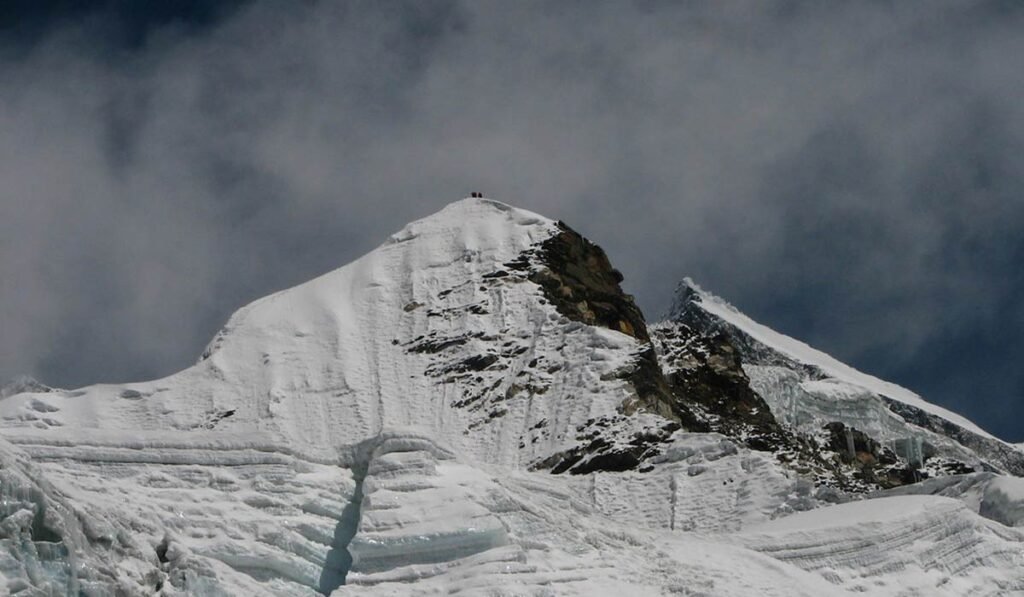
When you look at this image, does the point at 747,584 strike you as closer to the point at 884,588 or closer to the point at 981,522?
the point at 884,588

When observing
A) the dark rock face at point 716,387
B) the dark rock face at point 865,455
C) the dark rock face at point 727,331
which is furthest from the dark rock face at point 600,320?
the dark rock face at point 727,331

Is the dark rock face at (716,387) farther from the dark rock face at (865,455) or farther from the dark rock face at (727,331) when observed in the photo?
the dark rock face at (727,331)

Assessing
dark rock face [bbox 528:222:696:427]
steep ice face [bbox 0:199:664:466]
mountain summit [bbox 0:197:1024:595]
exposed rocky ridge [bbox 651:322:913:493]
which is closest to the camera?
mountain summit [bbox 0:197:1024:595]

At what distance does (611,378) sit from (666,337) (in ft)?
77.9

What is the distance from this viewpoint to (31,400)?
88.6m

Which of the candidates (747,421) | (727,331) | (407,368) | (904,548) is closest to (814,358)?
(727,331)

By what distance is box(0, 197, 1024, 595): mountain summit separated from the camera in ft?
172

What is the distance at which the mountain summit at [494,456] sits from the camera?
2062 inches

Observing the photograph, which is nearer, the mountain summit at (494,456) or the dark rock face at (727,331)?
the mountain summit at (494,456)

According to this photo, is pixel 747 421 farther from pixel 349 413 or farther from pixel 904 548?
pixel 904 548

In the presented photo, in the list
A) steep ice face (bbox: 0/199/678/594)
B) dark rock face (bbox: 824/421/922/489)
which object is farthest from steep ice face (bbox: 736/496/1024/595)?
dark rock face (bbox: 824/421/922/489)

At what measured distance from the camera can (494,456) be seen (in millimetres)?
87438

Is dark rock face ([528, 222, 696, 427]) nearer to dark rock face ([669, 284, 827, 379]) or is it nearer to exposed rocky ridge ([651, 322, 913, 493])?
exposed rocky ridge ([651, 322, 913, 493])

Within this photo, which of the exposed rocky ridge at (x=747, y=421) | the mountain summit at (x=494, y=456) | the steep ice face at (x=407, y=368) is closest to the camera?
the mountain summit at (x=494, y=456)
